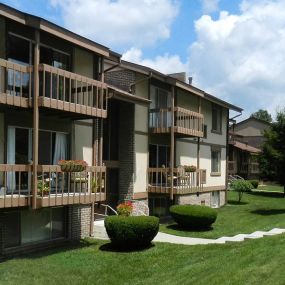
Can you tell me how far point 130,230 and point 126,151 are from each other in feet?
22.6

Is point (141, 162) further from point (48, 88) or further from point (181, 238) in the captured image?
point (48, 88)

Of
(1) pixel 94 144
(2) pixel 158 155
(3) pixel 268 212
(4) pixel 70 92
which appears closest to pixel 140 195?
(2) pixel 158 155

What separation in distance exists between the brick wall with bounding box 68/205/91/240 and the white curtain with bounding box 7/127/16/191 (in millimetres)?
3448

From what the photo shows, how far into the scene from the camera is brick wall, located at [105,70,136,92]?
2255 cm

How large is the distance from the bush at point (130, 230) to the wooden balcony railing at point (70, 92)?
3686 millimetres

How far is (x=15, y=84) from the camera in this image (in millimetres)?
14398

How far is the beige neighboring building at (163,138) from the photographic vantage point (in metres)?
22.6

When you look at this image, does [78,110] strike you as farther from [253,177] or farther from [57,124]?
[253,177]

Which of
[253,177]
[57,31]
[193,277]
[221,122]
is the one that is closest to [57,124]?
[57,31]

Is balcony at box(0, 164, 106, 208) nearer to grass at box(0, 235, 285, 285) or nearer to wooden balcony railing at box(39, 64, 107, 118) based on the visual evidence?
grass at box(0, 235, 285, 285)

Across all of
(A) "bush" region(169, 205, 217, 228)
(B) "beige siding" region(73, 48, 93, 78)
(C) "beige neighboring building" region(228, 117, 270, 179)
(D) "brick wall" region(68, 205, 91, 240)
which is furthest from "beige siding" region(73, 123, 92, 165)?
(C) "beige neighboring building" region(228, 117, 270, 179)

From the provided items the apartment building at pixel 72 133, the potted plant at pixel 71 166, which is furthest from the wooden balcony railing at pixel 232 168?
the potted plant at pixel 71 166

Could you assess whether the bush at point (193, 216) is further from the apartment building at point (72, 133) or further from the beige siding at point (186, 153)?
the beige siding at point (186, 153)

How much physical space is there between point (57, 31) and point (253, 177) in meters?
41.2
